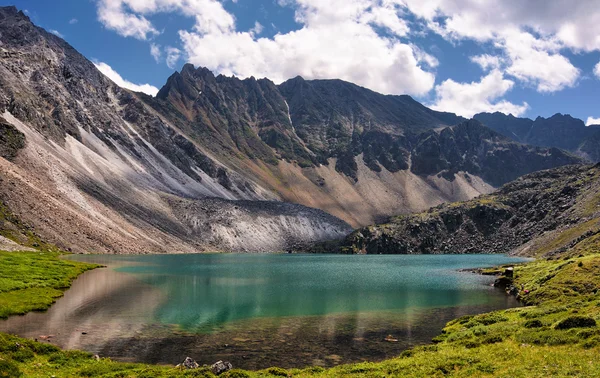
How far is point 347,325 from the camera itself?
136 feet

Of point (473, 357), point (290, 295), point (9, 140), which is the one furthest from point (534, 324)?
point (9, 140)

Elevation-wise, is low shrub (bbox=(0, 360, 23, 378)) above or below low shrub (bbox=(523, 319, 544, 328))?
below

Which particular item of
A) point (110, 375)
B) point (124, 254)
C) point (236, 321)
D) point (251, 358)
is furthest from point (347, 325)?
point (124, 254)

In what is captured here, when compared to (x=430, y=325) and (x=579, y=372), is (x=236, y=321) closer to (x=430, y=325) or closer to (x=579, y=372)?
(x=430, y=325)

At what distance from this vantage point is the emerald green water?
32219 millimetres

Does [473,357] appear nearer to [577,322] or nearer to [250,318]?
[577,322]

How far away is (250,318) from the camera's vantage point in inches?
1748

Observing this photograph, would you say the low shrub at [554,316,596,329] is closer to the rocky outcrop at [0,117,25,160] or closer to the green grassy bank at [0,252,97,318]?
the green grassy bank at [0,252,97,318]

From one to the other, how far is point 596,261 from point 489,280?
2916 cm

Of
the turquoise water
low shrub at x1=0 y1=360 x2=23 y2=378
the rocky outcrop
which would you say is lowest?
the turquoise water

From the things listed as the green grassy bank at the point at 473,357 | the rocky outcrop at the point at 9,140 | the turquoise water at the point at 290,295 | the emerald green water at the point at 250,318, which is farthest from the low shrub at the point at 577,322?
the rocky outcrop at the point at 9,140

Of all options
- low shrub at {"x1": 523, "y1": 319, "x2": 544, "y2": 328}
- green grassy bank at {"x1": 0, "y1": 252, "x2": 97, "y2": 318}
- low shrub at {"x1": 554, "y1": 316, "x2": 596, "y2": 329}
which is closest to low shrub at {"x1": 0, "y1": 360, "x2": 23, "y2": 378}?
green grassy bank at {"x1": 0, "y1": 252, "x2": 97, "y2": 318}

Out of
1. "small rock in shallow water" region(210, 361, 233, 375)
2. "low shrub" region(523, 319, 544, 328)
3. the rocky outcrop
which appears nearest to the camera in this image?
"small rock in shallow water" region(210, 361, 233, 375)

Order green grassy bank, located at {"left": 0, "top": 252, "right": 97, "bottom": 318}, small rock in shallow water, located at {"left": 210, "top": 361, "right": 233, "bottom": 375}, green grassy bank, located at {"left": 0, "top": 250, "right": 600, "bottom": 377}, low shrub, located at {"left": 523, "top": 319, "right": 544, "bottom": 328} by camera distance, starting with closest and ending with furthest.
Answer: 1. green grassy bank, located at {"left": 0, "top": 250, "right": 600, "bottom": 377}
2. small rock in shallow water, located at {"left": 210, "top": 361, "right": 233, "bottom": 375}
3. low shrub, located at {"left": 523, "top": 319, "right": 544, "bottom": 328}
4. green grassy bank, located at {"left": 0, "top": 252, "right": 97, "bottom": 318}
